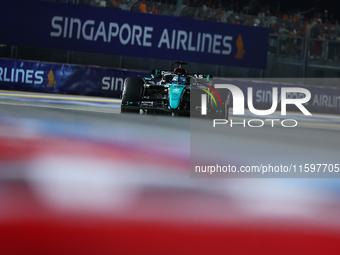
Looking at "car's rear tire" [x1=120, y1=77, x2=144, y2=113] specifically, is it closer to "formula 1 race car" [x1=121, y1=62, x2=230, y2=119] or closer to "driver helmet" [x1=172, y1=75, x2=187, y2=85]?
"formula 1 race car" [x1=121, y1=62, x2=230, y2=119]

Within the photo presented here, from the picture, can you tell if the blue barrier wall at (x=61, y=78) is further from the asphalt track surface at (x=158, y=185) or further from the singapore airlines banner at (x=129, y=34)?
the asphalt track surface at (x=158, y=185)

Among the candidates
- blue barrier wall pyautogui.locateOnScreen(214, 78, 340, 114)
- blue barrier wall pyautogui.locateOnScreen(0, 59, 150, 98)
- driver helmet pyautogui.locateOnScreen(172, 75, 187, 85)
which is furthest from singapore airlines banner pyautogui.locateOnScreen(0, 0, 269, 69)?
driver helmet pyautogui.locateOnScreen(172, 75, 187, 85)

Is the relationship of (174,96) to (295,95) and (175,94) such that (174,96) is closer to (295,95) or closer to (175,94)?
(175,94)

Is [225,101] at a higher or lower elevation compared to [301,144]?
higher

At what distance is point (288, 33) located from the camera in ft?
50.3

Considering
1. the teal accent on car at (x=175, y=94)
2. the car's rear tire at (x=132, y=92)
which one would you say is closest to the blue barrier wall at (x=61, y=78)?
the car's rear tire at (x=132, y=92)

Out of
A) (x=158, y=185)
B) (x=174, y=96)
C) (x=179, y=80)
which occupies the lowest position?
(x=158, y=185)

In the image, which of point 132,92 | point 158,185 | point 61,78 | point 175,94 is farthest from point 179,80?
point 61,78

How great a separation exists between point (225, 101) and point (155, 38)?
7.53m

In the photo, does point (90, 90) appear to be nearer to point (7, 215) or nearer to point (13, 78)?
point (13, 78)

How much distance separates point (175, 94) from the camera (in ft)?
27.1

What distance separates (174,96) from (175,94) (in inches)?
2.2

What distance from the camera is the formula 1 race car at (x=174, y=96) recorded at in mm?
8258

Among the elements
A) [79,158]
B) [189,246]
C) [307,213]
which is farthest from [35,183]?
[307,213]
